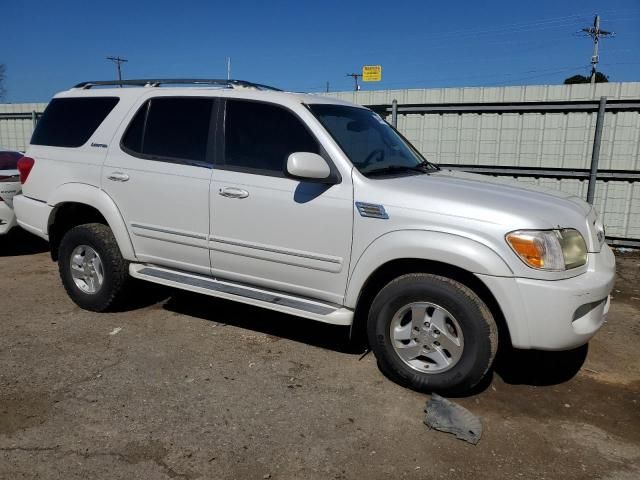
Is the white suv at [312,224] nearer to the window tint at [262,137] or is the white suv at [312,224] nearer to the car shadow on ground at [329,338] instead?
the window tint at [262,137]

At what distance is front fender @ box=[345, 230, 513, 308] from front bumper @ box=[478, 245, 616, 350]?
9 cm

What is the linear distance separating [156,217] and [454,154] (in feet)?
18.8

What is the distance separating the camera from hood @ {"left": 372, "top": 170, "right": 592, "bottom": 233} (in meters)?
3.19

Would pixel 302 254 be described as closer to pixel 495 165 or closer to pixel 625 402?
pixel 625 402

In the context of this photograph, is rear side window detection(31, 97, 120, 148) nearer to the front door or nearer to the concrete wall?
the front door

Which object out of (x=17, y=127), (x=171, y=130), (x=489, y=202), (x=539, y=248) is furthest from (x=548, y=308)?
(x=17, y=127)

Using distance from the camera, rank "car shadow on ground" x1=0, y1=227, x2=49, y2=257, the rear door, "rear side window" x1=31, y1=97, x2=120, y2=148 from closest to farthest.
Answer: the rear door, "rear side window" x1=31, y1=97, x2=120, y2=148, "car shadow on ground" x1=0, y1=227, x2=49, y2=257

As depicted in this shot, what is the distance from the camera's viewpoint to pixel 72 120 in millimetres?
4973

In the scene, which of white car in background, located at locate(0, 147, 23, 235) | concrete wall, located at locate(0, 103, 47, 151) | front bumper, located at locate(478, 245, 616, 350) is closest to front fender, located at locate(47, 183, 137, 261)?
white car in background, located at locate(0, 147, 23, 235)

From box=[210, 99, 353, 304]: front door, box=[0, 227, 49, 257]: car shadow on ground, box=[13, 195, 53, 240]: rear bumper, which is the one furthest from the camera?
box=[0, 227, 49, 257]: car shadow on ground

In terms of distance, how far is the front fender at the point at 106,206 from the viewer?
4.59 m

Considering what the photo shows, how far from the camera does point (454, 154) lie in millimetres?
8766

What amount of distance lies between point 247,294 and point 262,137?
119 centimetres

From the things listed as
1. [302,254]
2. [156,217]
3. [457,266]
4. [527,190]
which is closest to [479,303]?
[457,266]
